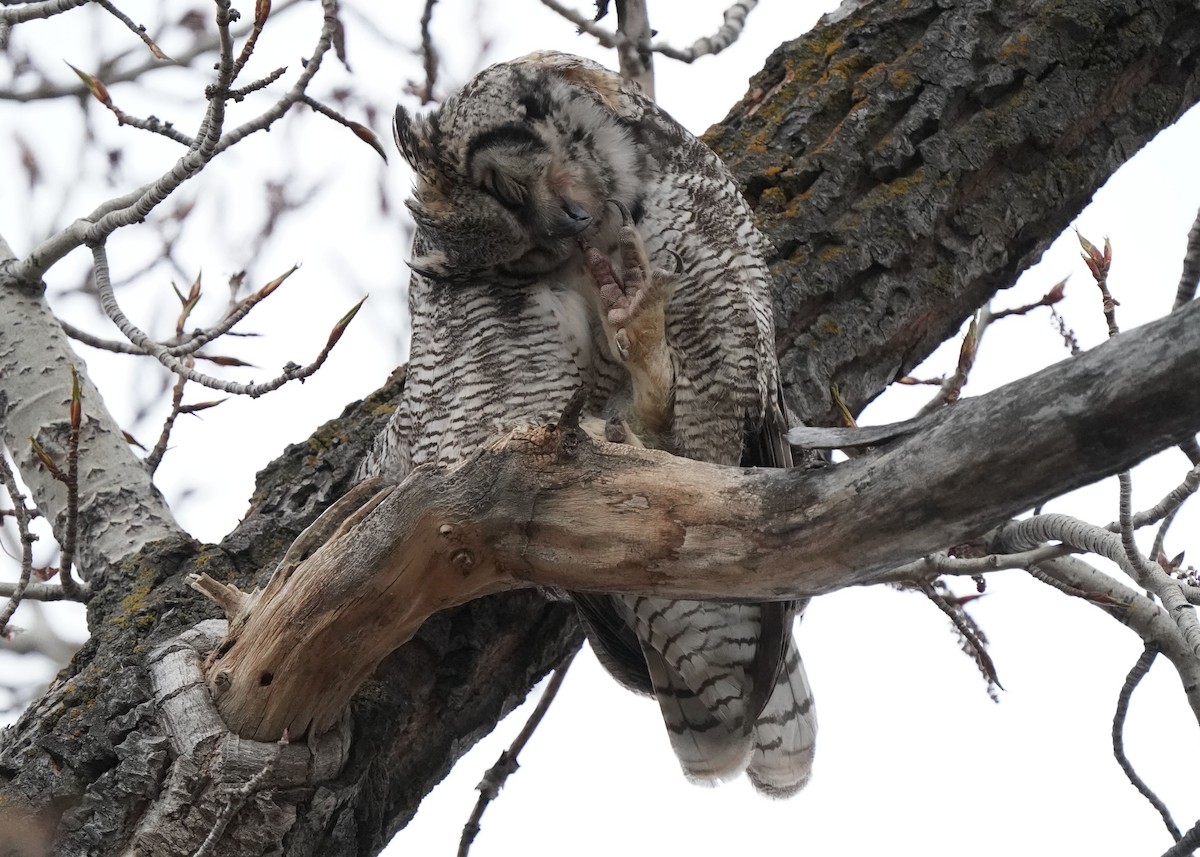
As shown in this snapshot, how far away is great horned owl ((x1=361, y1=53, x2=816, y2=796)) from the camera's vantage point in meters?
2.62

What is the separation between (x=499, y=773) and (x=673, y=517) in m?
1.63

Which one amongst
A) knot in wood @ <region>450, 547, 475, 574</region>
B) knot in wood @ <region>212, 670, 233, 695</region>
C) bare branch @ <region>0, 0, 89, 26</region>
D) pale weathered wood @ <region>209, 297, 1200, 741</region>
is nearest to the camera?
pale weathered wood @ <region>209, 297, 1200, 741</region>

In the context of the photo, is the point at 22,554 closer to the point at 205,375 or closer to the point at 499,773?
the point at 205,375

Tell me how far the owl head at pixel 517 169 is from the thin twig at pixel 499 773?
3.95ft

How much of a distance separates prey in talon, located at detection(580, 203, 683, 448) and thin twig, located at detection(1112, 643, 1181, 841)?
1.14 m

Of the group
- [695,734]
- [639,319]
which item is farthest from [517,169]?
[695,734]

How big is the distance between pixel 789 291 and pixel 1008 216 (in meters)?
0.63

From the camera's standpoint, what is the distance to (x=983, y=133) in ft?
10.3

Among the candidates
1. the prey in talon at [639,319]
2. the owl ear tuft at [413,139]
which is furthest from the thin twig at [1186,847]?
the owl ear tuft at [413,139]

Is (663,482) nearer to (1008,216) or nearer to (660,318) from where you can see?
(660,318)

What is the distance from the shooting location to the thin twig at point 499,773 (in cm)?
329

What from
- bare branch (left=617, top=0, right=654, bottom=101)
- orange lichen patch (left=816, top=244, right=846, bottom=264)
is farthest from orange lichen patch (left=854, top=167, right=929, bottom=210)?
bare branch (left=617, top=0, right=654, bottom=101)

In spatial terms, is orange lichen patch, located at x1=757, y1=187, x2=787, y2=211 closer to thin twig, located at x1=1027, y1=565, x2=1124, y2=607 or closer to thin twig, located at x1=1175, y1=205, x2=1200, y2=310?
thin twig, located at x1=1027, y1=565, x2=1124, y2=607

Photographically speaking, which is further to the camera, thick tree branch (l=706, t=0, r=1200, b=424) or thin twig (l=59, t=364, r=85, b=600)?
thick tree branch (l=706, t=0, r=1200, b=424)
